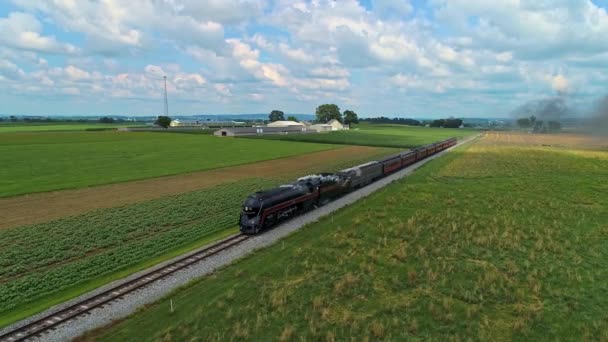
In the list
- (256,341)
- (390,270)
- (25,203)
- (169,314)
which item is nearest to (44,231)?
(25,203)

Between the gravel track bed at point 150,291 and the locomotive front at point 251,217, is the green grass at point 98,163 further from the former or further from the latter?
the gravel track bed at point 150,291

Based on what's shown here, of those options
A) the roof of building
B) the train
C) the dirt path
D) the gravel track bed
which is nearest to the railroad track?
the gravel track bed

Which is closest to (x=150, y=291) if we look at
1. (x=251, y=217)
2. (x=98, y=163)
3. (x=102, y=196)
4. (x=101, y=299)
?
(x=101, y=299)

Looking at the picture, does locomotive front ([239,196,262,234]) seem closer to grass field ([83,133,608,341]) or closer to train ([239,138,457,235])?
train ([239,138,457,235])

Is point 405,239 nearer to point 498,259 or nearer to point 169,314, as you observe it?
point 498,259

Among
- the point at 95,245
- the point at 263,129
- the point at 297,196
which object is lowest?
the point at 95,245

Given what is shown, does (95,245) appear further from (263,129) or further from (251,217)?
(263,129)
